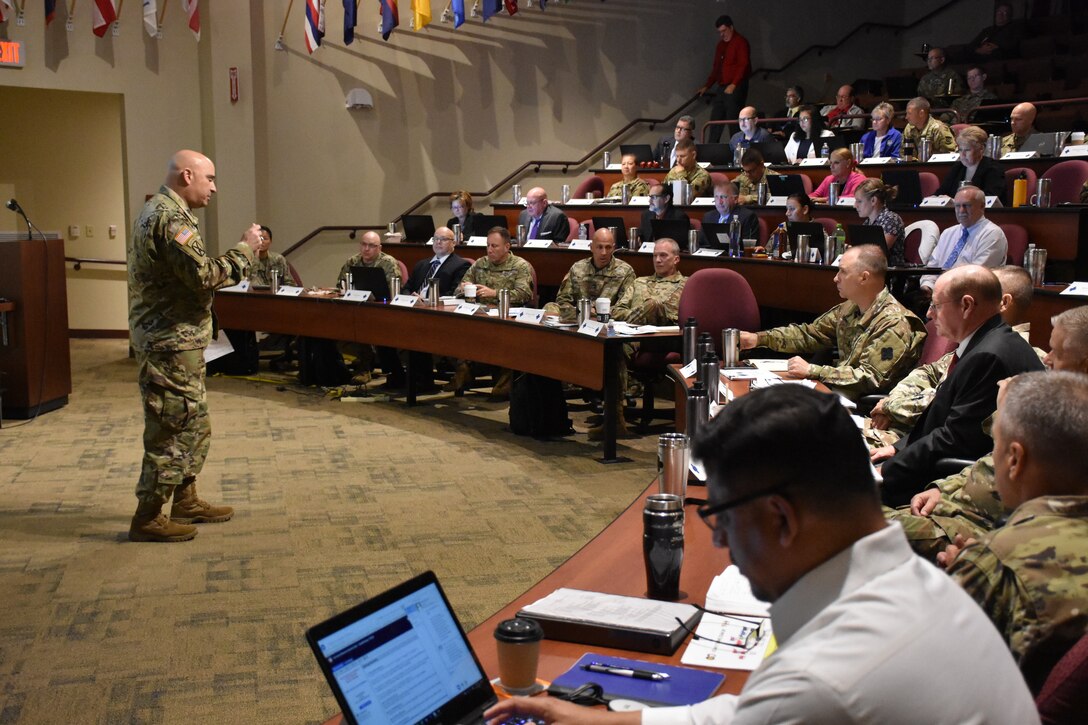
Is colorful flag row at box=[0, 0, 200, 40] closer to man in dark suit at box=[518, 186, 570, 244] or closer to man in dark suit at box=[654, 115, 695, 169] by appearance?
man in dark suit at box=[518, 186, 570, 244]

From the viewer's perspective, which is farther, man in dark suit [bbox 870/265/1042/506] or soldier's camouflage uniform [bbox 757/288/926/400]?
soldier's camouflage uniform [bbox 757/288/926/400]

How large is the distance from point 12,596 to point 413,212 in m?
8.48

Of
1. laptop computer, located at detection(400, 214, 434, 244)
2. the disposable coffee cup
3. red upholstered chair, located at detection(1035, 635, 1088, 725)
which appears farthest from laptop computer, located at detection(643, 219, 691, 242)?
red upholstered chair, located at detection(1035, 635, 1088, 725)

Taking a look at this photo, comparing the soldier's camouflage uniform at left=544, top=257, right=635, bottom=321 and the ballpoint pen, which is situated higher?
the soldier's camouflage uniform at left=544, top=257, right=635, bottom=321

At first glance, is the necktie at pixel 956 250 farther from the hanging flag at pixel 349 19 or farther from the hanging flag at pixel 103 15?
the hanging flag at pixel 103 15

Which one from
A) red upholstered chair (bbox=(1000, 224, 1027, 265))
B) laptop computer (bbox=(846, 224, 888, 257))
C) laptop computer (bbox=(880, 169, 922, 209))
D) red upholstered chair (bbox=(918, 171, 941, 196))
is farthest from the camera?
red upholstered chair (bbox=(918, 171, 941, 196))

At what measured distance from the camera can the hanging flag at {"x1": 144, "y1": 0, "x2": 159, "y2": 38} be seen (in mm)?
10242

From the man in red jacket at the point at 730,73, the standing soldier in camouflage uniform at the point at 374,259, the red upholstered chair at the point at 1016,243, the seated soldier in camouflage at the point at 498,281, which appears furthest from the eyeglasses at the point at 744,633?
the man in red jacket at the point at 730,73

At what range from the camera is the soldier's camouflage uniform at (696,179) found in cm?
996

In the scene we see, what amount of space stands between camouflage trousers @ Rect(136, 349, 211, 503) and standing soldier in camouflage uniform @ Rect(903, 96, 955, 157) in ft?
22.1

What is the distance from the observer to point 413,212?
1217 cm

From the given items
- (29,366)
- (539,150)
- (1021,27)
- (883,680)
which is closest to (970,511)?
(883,680)

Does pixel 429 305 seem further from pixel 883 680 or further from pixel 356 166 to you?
pixel 883 680

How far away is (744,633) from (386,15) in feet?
33.9
